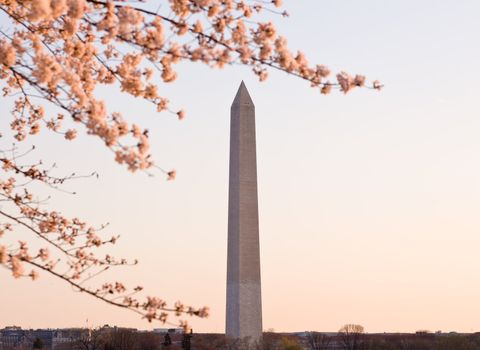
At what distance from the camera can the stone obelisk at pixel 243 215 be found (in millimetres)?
40531

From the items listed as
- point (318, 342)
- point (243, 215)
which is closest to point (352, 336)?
point (318, 342)

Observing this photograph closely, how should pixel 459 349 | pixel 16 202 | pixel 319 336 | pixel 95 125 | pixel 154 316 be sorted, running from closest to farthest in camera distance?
pixel 95 125
pixel 154 316
pixel 16 202
pixel 459 349
pixel 319 336

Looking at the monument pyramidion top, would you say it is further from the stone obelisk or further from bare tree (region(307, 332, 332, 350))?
bare tree (region(307, 332, 332, 350))

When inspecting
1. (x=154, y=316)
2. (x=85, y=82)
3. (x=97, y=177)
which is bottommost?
(x=154, y=316)

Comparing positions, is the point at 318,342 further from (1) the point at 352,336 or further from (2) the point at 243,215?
(2) the point at 243,215

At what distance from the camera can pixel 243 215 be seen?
134 ft

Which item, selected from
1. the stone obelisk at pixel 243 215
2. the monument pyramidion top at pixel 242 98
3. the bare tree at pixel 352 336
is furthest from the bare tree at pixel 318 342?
the monument pyramidion top at pixel 242 98

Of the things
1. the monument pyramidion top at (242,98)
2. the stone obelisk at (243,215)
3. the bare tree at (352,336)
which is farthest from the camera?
the bare tree at (352,336)

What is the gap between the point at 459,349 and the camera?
59188 millimetres

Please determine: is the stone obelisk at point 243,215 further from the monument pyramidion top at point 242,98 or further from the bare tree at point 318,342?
the bare tree at point 318,342

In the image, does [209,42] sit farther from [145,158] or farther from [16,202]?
[16,202]

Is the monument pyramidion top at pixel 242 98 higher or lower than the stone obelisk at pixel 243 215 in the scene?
higher

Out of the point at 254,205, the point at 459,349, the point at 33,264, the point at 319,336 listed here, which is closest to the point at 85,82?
the point at 33,264

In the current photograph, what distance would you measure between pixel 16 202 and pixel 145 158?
3.00 m
